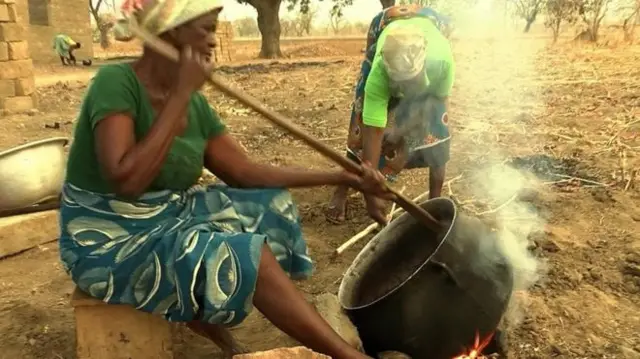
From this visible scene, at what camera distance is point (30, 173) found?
415 cm

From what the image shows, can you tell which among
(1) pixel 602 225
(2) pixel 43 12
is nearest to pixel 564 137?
(1) pixel 602 225

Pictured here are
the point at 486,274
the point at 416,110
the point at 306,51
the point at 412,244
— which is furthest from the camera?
the point at 306,51

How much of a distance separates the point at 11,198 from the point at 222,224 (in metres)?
2.32

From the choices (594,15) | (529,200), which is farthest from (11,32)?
(594,15)

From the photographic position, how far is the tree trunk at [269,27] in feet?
81.0

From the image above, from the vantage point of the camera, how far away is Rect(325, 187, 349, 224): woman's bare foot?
14.8 feet

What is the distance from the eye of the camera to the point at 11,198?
4160mm

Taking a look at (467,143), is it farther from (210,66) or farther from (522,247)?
(210,66)

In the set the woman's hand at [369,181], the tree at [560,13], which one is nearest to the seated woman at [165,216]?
the woman's hand at [369,181]

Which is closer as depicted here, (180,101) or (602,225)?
(180,101)

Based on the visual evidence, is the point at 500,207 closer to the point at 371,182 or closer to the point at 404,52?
the point at 404,52

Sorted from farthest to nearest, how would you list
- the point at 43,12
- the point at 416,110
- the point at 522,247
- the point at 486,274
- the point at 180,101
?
the point at 43,12 < the point at 416,110 < the point at 522,247 < the point at 486,274 < the point at 180,101

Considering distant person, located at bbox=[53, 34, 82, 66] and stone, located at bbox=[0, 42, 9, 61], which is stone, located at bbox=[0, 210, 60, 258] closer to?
stone, located at bbox=[0, 42, 9, 61]

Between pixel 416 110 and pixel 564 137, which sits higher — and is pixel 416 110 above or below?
above
